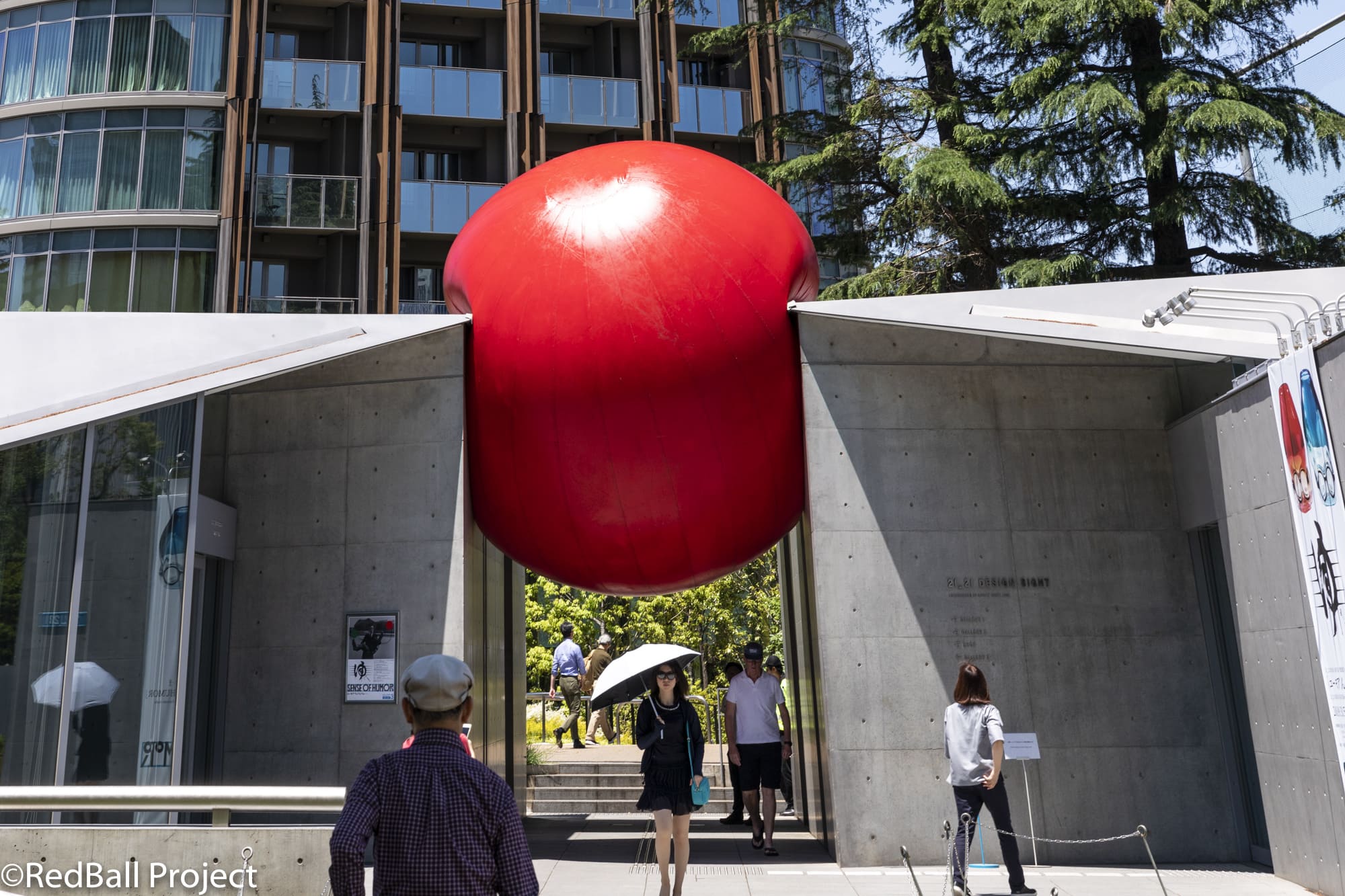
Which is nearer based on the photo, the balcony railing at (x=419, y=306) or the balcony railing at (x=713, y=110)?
the balcony railing at (x=419, y=306)

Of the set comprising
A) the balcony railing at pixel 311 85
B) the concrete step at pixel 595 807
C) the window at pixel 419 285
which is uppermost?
the balcony railing at pixel 311 85

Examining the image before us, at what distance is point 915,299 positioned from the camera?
10.0 metres

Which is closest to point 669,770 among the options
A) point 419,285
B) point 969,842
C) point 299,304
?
point 969,842

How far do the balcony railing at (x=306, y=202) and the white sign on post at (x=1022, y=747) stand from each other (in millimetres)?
23468

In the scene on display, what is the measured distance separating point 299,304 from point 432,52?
8.87m

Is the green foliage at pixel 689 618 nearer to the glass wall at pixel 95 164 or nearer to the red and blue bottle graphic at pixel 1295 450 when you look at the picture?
the glass wall at pixel 95 164

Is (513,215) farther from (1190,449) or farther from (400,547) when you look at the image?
(1190,449)

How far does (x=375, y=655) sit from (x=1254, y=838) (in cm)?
799

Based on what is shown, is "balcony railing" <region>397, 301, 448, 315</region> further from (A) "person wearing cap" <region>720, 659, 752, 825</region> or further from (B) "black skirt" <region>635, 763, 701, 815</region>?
(B) "black skirt" <region>635, 763, 701, 815</region>

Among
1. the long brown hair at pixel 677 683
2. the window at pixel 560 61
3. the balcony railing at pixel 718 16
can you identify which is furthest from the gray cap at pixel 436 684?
the window at pixel 560 61

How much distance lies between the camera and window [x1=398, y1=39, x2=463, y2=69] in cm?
3228

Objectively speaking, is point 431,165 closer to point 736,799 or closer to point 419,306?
point 419,306

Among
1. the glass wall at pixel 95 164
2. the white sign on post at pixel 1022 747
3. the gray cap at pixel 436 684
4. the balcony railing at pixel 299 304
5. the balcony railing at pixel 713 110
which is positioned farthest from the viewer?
the balcony railing at pixel 713 110

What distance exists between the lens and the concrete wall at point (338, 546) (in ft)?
34.7
